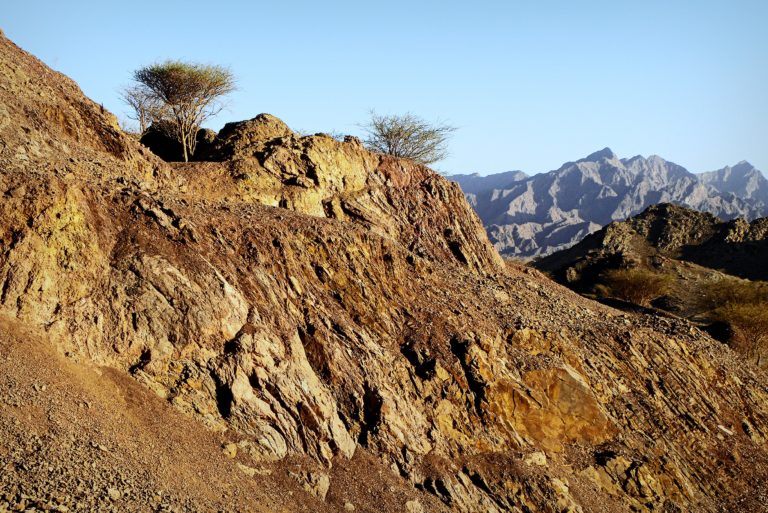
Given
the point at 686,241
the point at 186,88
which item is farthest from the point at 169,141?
the point at 686,241

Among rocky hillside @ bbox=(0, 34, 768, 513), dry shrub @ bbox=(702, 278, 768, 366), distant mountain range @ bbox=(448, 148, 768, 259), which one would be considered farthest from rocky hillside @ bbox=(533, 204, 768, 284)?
distant mountain range @ bbox=(448, 148, 768, 259)

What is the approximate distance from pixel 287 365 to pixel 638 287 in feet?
112

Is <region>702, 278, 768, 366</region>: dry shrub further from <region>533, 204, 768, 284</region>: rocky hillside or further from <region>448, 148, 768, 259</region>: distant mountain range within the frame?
<region>448, 148, 768, 259</region>: distant mountain range

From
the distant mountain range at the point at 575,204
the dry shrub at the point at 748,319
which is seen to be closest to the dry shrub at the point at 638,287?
the dry shrub at the point at 748,319

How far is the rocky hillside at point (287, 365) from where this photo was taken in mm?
11367

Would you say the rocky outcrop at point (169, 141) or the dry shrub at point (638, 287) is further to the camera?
the dry shrub at point (638, 287)

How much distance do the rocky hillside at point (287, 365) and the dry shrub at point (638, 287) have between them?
683 inches

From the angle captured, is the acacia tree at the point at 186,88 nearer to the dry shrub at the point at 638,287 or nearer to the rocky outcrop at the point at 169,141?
the rocky outcrop at the point at 169,141

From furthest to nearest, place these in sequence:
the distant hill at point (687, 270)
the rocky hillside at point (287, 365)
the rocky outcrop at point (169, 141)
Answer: the distant hill at point (687, 270) < the rocky outcrop at point (169, 141) < the rocky hillside at point (287, 365)

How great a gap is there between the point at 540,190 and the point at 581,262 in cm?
14823

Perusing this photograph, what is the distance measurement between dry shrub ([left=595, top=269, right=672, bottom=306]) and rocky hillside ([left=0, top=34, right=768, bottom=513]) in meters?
17.3

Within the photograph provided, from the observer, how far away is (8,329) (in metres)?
11.4

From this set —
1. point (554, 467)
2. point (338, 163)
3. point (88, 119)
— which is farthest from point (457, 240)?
point (88, 119)

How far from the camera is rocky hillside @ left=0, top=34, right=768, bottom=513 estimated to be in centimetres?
1137
